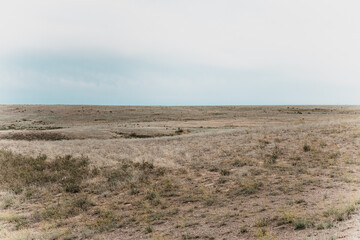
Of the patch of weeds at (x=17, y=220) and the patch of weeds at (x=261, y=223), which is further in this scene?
the patch of weeds at (x=17, y=220)

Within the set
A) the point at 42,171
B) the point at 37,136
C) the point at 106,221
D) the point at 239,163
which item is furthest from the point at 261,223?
the point at 37,136

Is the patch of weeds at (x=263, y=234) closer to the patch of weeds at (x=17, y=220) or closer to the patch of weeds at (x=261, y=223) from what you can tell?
the patch of weeds at (x=261, y=223)

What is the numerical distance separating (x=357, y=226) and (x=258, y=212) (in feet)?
9.44

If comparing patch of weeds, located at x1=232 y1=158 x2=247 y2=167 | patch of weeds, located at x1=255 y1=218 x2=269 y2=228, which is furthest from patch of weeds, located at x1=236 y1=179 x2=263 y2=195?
patch of weeds, located at x1=255 y1=218 x2=269 y2=228

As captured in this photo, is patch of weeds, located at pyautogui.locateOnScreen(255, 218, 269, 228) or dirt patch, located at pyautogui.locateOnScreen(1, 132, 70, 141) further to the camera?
dirt patch, located at pyautogui.locateOnScreen(1, 132, 70, 141)

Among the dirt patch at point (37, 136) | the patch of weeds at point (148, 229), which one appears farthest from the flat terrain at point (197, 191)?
the dirt patch at point (37, 136)

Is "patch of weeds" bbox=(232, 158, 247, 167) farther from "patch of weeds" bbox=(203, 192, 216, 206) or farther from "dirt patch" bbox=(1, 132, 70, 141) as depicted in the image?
"dirt patch" bbox=(1, 132, 70, 141)

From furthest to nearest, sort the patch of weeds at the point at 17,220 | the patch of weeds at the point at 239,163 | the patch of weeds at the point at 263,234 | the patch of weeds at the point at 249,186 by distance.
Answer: the patch of weeds at the point at 239,163
the patch of weeds at the point at 249,186
the patch of weeds at the point at 17,220
the patch of weeds at the point at 263,234

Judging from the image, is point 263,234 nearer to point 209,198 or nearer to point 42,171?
point 209,198

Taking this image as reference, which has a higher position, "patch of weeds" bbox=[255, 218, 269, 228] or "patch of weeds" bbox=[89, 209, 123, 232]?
"patch of weeds" bbox=[255, 218, 269, 228]

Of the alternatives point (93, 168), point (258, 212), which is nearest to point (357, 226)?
point (258, 212)

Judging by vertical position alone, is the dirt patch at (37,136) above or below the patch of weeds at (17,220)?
above

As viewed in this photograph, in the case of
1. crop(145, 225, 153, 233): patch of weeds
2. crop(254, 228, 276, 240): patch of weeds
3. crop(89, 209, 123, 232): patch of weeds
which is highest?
crop(254, 228, 276, 240): patch of weeds

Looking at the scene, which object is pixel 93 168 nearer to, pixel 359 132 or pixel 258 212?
pixel 258 212
